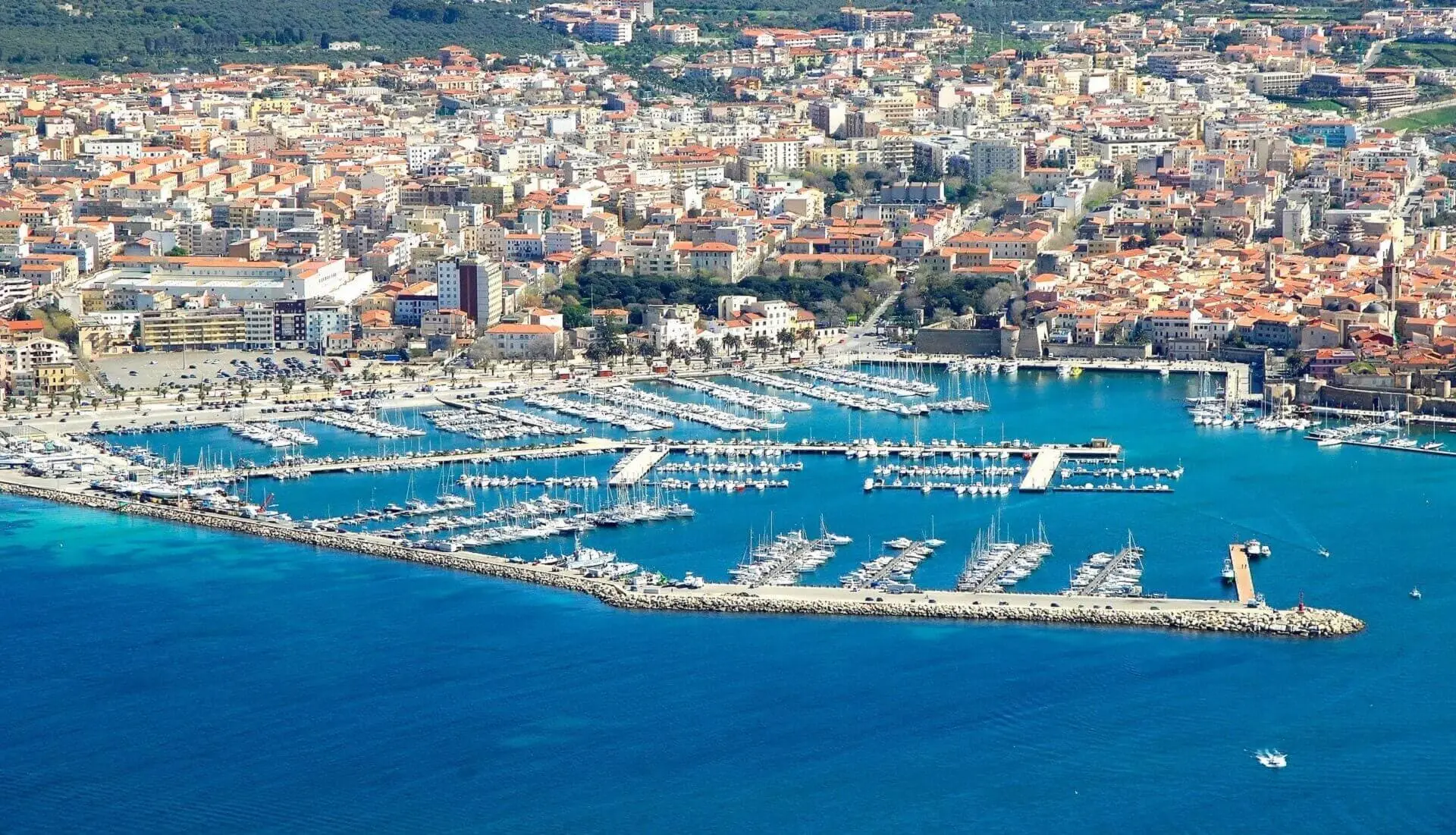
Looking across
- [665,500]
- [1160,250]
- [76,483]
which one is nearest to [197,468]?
[76,483]

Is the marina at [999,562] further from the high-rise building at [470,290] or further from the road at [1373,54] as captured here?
the road at [1373,54]

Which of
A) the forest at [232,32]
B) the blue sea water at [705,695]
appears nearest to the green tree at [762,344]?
the blue sea water at [705,695]

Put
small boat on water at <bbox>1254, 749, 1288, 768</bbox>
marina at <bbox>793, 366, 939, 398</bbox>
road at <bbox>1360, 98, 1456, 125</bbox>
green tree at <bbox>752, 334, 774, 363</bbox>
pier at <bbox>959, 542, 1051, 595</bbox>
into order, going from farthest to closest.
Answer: road at <bbox>1360, 98, 1456, 125</bbox>
green tree at <bbox>752, 334, 774, 363</bbox>
marina at <bbox>793, 366, 939, 398</bbox>
pier at <bbox>959, 542, 1051, 595</bbox>
small boat on water at <bbox>1254, 749, 1288, 768</bbox>

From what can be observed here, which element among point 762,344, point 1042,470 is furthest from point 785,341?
point 1042,470

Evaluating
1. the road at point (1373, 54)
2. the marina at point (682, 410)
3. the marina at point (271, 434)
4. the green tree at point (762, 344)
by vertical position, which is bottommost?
the marina at point (271, 434)

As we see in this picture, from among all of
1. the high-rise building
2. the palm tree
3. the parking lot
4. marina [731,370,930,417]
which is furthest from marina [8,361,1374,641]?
the high-rise building

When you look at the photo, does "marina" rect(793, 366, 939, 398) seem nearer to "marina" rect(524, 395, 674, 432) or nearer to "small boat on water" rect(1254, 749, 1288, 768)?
"marina" rect(524, 395, 674, 432)

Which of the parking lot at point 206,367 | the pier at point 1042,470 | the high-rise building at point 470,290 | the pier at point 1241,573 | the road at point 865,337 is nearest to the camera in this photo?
the pier at point 1241,573
